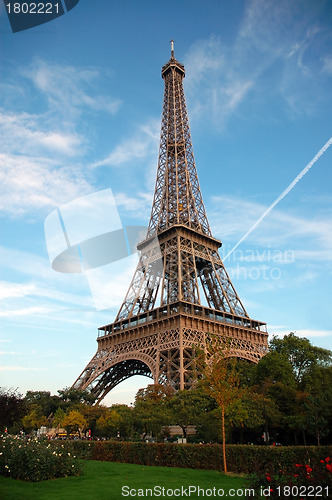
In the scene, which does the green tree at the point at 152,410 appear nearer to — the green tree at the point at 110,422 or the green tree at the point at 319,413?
the green tree at the point at 110,422

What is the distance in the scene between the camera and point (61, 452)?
1540 cm

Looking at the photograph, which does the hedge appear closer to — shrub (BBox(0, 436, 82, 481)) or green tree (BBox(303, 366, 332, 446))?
shrub (BBox(0, 436, 82, 481))

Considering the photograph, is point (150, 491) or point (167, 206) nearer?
point (150, 491)

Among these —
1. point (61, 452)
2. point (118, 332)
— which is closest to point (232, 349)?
point (118, 332)

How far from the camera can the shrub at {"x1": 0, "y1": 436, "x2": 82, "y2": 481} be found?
1388cm

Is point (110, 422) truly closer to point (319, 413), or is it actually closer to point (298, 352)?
point (319, 413)

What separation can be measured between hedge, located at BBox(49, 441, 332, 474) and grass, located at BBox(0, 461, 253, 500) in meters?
1.14

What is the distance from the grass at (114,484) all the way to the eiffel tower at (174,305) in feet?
62.6

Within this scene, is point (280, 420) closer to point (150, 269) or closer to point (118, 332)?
point (118, 332)

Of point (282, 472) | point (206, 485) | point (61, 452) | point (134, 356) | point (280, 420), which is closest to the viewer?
point (282, 472)

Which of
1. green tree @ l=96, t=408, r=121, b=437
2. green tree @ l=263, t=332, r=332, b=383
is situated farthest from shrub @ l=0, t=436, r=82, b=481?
green tree @ l=263, t=332, r=332, b=383

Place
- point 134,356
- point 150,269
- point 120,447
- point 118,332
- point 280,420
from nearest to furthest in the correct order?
point 120,447, point 280,420, point 134,356, point 118,332, point 150,269

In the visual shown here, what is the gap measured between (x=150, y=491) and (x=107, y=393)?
38366 mm

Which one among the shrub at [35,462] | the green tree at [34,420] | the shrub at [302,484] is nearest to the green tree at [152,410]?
the shrub at [35,462]
